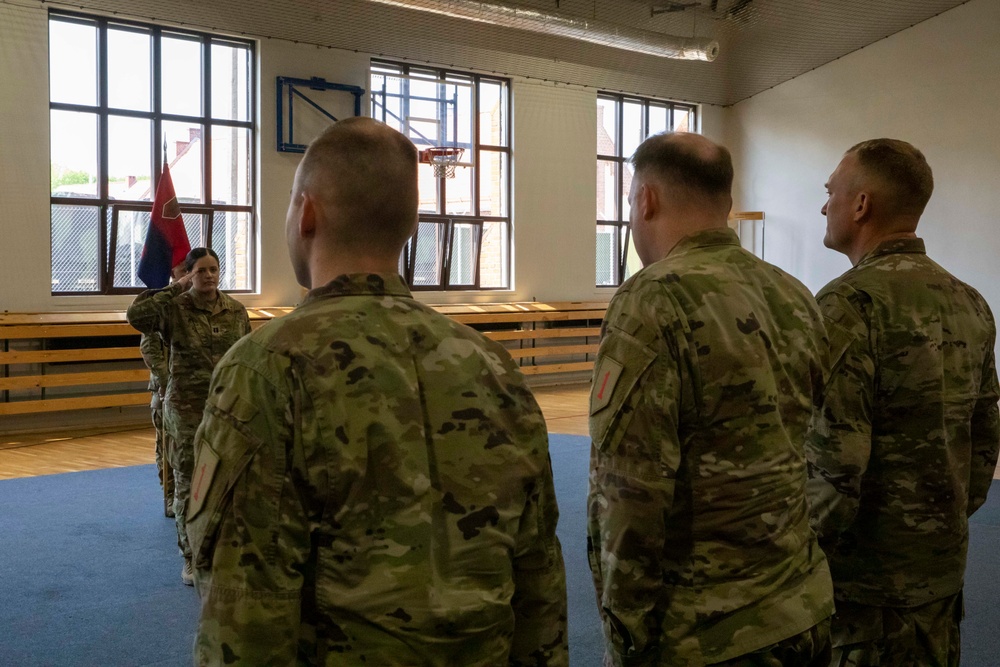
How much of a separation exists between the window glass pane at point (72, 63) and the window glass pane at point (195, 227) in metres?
1.49

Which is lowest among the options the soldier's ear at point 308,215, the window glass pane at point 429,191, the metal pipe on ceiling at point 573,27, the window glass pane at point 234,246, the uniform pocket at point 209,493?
the uniform pocket at point 209,493

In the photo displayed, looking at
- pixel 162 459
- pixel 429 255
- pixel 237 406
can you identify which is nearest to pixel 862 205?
pixel 237 406

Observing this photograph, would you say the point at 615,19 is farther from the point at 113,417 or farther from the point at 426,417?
the point at 426,417

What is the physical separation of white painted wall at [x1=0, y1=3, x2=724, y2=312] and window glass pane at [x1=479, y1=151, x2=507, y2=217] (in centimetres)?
17

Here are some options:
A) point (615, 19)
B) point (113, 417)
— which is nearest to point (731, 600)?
point (113, 417)

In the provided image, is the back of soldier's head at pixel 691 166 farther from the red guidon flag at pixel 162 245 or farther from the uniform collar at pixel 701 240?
the red guidon flag at pixel 162 245

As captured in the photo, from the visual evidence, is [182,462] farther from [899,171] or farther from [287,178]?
[287,178]

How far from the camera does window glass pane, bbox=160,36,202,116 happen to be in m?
9.94

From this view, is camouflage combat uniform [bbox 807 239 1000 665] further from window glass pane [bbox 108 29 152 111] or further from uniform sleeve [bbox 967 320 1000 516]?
window glass pane [bbox 108 29 152 111]

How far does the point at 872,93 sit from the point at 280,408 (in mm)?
13525

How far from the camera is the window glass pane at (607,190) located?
1367 centimetres

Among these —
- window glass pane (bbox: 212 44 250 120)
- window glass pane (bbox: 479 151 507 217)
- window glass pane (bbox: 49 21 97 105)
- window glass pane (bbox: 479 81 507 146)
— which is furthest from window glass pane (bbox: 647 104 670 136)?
window glass pane (bbox: 49 21 97 105)

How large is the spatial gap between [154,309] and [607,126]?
392 inches

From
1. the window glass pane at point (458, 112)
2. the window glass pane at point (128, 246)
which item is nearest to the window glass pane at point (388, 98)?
the window glass pane at point (458, 112)
